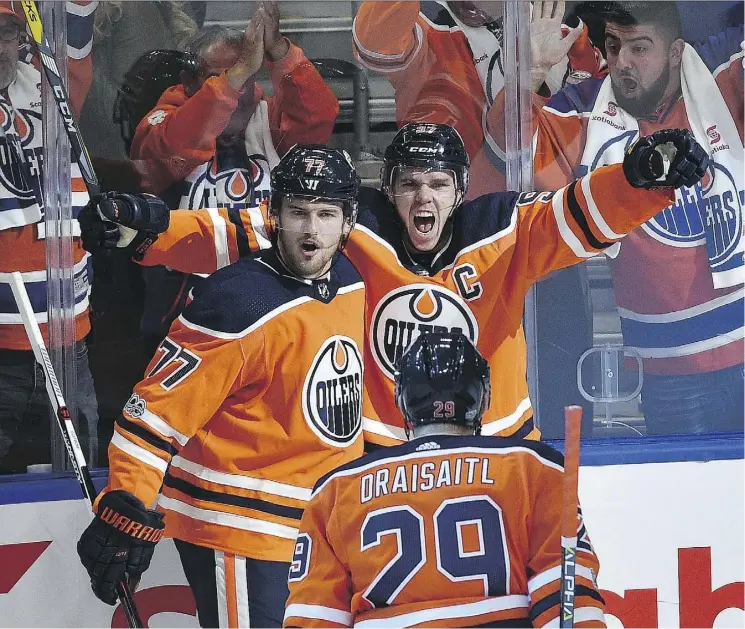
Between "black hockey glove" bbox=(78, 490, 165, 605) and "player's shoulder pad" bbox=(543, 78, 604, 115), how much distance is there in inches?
58.3

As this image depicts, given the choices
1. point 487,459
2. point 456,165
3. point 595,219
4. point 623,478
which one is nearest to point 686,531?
point 623,478

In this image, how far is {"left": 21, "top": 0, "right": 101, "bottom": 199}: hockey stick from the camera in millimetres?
2662

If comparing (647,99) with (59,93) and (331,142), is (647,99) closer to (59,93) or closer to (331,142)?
(331,142)

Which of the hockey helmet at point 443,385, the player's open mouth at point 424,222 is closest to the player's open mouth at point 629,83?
the player's open mouth at point 424,222

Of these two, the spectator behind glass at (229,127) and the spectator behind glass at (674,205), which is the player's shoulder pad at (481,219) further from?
the spectator behind glass at (229,127)

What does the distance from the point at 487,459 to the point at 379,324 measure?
0.91m

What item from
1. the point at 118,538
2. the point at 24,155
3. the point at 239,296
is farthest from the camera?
the point at 24,155

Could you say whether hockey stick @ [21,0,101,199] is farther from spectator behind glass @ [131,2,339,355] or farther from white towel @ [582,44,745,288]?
white towel @ [582,44,745,288]

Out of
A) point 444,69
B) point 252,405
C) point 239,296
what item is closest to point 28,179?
point 239,296

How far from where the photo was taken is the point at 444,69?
2.93 m

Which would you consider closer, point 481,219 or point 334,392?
point 334,392

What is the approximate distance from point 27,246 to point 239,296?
27.8 inches

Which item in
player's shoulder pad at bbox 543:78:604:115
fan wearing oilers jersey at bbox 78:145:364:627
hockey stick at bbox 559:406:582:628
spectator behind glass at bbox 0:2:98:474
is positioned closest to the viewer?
hockey stick at bbox 559:406:582:628

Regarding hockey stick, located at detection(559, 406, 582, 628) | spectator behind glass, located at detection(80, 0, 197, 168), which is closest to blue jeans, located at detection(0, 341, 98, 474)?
spectator behind glass, located at detection(80, 0, 197, 168)
